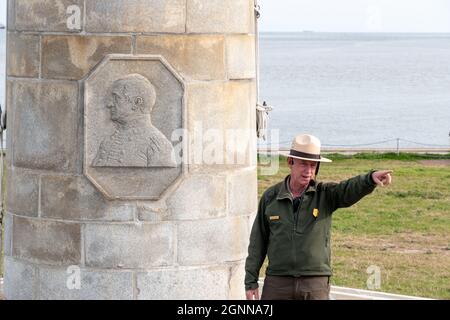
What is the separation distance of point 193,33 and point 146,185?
118 cm

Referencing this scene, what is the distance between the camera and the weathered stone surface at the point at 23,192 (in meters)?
10.6

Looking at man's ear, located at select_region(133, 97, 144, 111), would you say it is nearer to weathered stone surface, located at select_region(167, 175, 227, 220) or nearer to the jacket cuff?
weathered stone surface, located at select_region(167, 175, 227, 220)

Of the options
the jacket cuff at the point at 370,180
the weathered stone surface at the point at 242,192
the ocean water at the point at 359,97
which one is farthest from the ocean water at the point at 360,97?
the jacket cuff at the point at 370,180

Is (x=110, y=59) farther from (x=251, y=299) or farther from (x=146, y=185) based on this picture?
(x=251, y=299)

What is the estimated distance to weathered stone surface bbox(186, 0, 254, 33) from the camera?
1040 centimetres

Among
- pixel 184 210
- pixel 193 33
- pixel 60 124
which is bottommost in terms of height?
pixel 184 210

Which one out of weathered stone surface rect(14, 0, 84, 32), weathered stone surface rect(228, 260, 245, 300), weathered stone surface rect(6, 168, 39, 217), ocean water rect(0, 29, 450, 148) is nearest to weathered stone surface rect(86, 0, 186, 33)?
weathered stone surface rect(14, 0, 84, 32)

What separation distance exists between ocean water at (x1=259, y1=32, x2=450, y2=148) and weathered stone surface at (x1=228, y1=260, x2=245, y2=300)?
3157cm

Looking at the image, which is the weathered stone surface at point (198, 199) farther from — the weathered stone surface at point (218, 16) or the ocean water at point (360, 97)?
the ocean water at point (360, 97)

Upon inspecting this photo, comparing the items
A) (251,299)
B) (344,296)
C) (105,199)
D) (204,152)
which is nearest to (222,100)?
(204,152)

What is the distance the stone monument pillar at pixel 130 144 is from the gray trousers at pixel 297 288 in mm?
1414

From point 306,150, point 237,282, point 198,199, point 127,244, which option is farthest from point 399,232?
point 306,150

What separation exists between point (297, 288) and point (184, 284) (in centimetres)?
156
